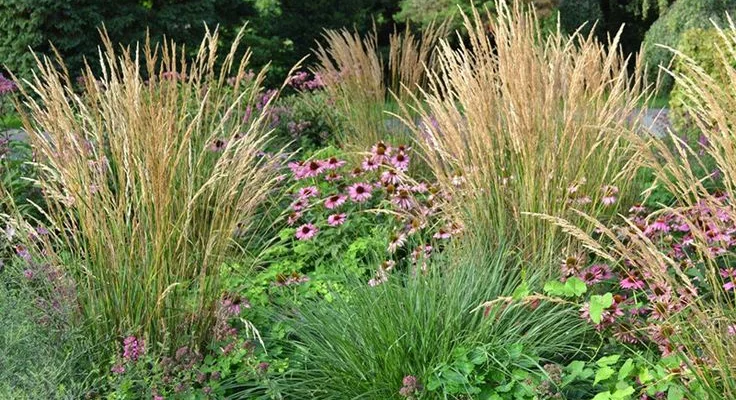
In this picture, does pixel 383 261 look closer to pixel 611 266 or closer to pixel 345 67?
pixel 611 266

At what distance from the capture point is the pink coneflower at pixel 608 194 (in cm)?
384

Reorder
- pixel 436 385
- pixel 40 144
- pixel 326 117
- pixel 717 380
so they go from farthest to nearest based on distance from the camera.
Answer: pixel 326 117, pixel 40 144, pixel 436 385, pixel 717 380

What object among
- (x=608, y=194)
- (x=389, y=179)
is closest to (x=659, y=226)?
(x=608, y=194)

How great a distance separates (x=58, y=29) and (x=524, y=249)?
10.2m

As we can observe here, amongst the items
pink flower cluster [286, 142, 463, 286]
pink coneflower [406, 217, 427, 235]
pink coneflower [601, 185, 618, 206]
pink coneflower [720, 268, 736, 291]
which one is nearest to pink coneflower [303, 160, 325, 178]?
pink flower cluster [286, 142, 463, 286]

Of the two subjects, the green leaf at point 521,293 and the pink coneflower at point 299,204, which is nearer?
the green leaf at point 521,293

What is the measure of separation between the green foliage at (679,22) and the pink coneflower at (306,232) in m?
10.6

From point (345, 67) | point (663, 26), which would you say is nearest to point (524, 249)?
point (345, 67)

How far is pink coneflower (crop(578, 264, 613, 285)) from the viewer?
3.48 meters

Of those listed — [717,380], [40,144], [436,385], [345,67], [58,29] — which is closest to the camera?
[717,380]

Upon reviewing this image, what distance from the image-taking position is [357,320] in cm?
323

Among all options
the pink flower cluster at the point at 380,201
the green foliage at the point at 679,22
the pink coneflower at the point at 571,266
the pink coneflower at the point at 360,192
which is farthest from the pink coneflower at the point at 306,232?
the green foliage at the point at 679,22

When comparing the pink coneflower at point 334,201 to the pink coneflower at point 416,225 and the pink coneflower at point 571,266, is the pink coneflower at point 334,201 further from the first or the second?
the pink coneflower at point 571,266

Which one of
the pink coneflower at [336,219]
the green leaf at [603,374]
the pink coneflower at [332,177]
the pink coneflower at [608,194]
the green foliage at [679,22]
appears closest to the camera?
the green leaf at [603,374]
